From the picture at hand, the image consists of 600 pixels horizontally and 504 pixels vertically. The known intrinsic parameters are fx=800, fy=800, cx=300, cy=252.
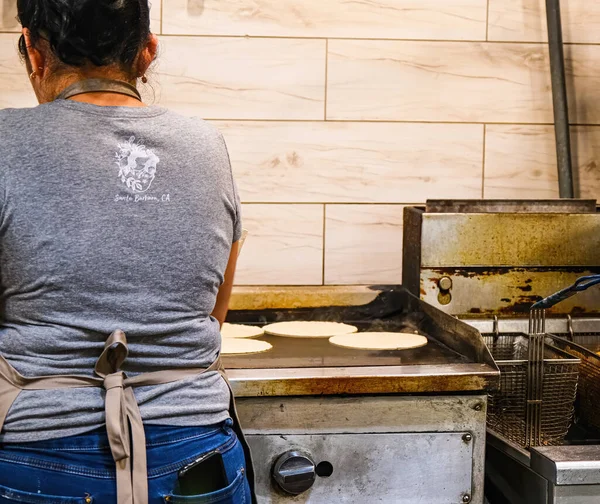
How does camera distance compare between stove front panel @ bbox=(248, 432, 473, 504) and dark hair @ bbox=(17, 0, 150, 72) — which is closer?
dark hair @ bbox=(17, 0, 150, 72)

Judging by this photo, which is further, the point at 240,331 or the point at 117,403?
the point at 240,331

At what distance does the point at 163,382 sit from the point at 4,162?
404mm

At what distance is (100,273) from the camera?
1162mm

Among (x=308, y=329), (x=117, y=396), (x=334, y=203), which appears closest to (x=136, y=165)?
(x=117, y=396)

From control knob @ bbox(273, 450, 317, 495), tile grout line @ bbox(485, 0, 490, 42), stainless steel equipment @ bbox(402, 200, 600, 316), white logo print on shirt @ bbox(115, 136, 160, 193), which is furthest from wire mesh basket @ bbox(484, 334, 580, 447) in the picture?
tile grout line @ bbox(485, 0, 490, 42)

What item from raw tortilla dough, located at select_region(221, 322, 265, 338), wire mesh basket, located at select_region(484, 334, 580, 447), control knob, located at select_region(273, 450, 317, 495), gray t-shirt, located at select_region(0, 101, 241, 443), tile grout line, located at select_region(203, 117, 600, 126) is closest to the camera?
gray t-shirt, located at select_region(0, 101, 241, 443)

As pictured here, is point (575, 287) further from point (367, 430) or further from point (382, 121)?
point (382, 121)

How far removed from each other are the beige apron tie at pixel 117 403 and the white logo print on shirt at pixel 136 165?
0.22 m

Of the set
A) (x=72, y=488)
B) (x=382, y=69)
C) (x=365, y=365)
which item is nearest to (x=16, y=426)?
(x=72, y=488)

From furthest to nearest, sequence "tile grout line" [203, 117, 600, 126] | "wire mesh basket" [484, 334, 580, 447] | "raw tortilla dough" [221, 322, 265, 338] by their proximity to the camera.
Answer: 1. "tile grout line" [203, 117, 600, 126]
2. "raw tortilla dough" [221, 322, 265, 338]
3. "wire mesh basket" [484, 334, 580, 447]

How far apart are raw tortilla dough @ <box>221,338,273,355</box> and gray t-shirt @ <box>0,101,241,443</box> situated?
2.27ft

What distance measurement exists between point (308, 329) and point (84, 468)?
1116 millimetres

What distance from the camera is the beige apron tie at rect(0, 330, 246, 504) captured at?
1179 mm

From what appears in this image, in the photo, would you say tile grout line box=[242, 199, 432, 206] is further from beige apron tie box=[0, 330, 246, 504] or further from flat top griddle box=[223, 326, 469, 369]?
beige apron tie box=[0, 330, 246, 504]
